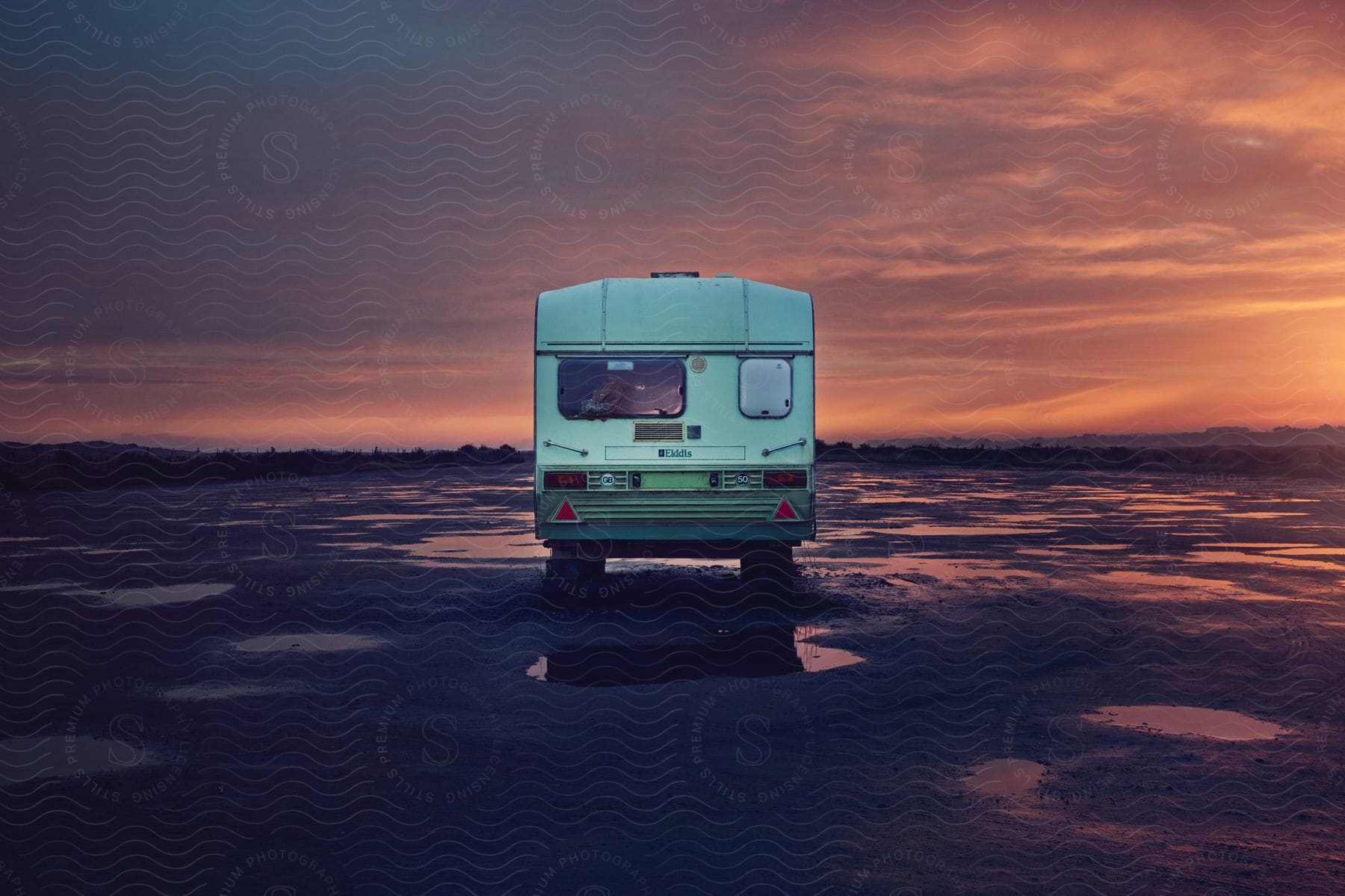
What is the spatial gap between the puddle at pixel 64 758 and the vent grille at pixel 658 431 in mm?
7388

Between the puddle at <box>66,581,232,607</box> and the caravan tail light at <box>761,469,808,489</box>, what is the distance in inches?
278

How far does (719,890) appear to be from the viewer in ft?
16.1

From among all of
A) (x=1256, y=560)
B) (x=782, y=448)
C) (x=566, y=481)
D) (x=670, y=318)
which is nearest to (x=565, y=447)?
(x=566, y=481)

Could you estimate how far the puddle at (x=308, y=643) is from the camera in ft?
35.2

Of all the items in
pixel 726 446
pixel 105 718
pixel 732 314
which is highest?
pixel 732 314

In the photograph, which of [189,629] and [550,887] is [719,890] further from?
[189,629]

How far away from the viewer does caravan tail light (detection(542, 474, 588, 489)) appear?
1355 centimetres

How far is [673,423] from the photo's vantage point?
13727mm

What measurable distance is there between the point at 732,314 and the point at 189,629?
709 cm

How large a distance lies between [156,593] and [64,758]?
7816mm

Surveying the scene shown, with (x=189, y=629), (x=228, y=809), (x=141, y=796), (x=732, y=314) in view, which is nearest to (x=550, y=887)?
(x=228, y=809)

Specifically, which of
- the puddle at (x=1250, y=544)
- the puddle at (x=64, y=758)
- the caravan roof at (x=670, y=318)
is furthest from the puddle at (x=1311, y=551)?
the puddle at (x=64, y=758)

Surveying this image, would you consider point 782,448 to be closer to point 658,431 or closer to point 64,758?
point 658,431

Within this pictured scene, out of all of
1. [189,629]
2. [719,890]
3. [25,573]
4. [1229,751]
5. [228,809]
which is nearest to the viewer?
[719,890]
